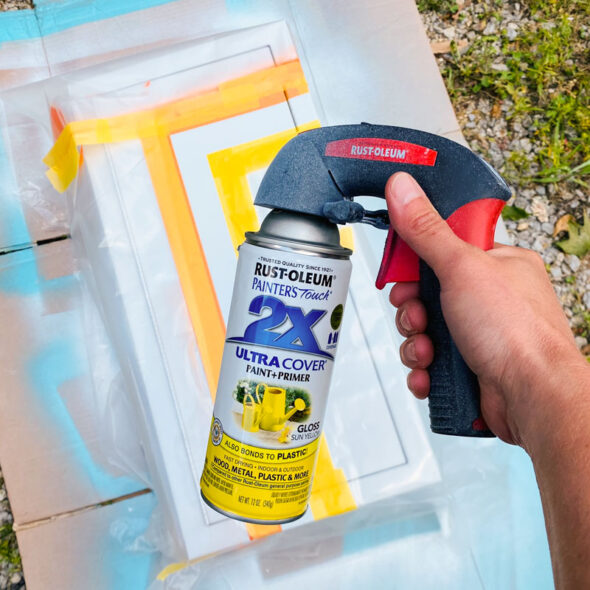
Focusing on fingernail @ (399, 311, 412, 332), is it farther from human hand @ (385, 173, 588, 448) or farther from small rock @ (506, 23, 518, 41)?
small rock @ (506, 23, 518, 41)

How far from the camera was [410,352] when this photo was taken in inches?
41.6

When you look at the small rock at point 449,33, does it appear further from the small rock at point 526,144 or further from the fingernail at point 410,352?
the fingernail at point 410,352

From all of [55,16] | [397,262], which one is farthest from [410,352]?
[55,16]

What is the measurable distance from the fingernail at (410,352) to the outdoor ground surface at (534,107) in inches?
24.5

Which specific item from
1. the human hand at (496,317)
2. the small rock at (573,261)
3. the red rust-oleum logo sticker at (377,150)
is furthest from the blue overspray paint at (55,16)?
the small rock at (573,261)

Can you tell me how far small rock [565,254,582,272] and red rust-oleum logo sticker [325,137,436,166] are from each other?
85 cm

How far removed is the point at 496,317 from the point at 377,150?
30 cm

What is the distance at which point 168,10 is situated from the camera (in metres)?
1.44

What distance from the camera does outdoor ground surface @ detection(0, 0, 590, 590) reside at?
5.02 feet

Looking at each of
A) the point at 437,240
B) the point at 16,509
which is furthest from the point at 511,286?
the point at 16,509

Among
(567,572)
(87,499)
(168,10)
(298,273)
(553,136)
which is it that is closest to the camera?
(567,572)

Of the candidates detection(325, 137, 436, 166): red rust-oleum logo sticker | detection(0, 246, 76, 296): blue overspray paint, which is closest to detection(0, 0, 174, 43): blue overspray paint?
detection(0, 246, 76, 296): blue overspray paint

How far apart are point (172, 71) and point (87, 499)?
3.09 ft

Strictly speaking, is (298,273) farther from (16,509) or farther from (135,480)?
(16,509)
